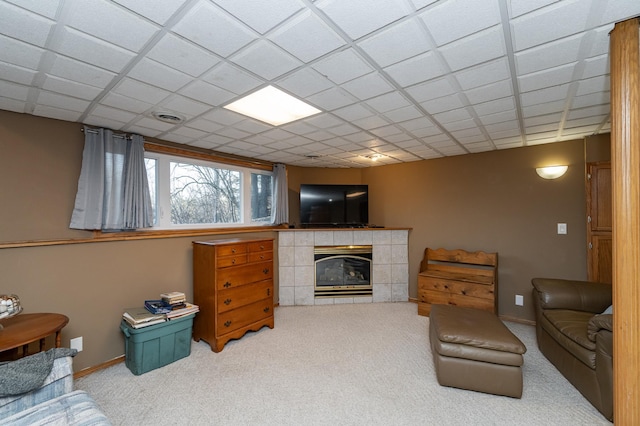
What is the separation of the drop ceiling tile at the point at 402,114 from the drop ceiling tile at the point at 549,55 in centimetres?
80

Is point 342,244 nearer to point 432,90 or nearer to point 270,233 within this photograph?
point 270,233

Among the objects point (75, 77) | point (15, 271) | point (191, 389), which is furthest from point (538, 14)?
point (15, 271)

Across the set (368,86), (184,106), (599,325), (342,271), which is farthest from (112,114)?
(599,325)

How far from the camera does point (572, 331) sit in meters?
2.29

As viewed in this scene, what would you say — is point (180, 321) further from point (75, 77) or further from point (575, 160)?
point (575, 160)

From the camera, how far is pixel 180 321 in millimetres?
2785

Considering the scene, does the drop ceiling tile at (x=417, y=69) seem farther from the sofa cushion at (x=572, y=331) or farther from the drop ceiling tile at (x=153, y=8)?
the sofa cushion at (x=572, y=331)

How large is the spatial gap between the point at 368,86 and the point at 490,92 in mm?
951

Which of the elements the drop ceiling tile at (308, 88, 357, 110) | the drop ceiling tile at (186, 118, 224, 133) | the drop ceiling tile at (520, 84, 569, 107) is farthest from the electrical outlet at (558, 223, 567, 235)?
the drop ceiling tile at (186, 118, 224, 133)

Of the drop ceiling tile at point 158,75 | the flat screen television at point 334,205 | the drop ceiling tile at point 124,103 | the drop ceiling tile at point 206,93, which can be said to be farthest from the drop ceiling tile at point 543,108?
the drop ceiling tile at point 124,103

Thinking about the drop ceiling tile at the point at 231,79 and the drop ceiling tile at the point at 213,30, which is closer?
the drop ceiling tile at the point at 213,30

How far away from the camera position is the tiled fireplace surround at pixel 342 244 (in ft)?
14.9

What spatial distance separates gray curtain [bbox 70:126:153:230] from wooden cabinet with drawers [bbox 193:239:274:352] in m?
0.74

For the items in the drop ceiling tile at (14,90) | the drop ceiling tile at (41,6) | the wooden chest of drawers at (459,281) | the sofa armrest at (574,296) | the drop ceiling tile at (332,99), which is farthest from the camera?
the wooden chest of drawers at (459,281)
